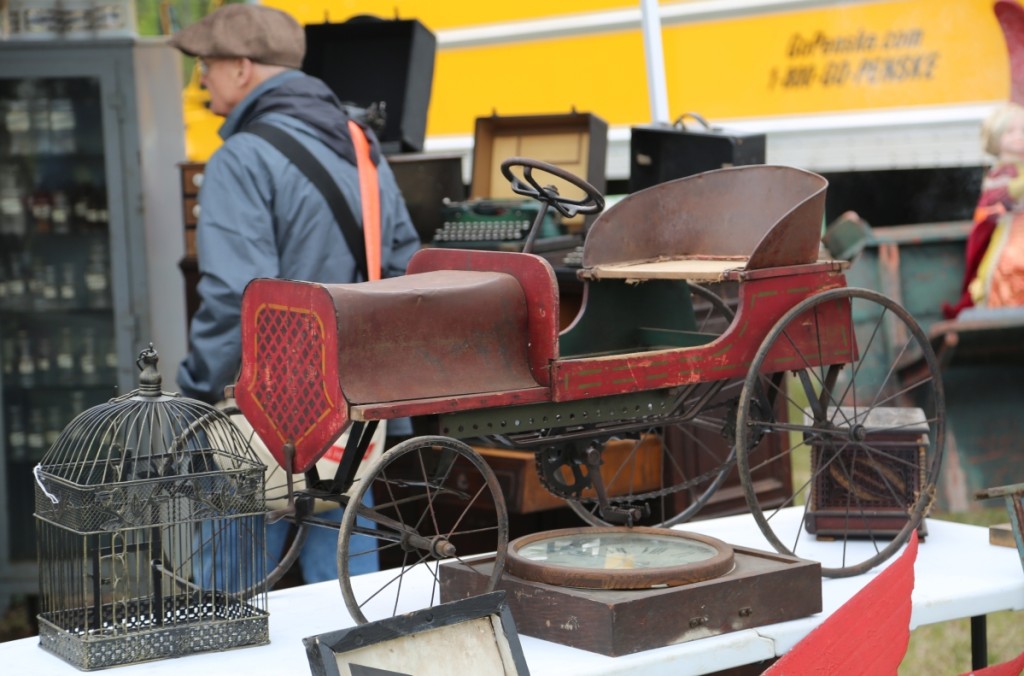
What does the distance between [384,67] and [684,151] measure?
1.50 metres

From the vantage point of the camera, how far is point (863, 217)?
7.77 meters

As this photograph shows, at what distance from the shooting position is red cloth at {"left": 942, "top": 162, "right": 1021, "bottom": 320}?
5824mm

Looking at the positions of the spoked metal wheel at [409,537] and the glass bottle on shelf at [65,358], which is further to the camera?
the glass bottle on shelf at [65,358]

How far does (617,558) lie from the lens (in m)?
2.41

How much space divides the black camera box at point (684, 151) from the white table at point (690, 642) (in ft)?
4.51

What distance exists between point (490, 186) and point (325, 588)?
2.35 m

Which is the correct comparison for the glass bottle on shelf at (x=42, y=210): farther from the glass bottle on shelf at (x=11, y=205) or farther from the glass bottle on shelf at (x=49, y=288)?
the glass bottle on shelf at (x=49, y=288)

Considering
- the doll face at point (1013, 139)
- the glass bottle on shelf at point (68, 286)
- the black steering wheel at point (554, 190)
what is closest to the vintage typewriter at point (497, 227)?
the black steering wheel at point (554, 190)

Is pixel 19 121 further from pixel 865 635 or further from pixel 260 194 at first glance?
pixel 865 635

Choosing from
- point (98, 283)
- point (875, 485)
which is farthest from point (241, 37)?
point (98, 283)

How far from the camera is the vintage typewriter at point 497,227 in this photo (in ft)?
13.9

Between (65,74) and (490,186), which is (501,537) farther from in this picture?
(65,74)

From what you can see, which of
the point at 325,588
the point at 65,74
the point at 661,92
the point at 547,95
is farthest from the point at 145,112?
the point at 325,588

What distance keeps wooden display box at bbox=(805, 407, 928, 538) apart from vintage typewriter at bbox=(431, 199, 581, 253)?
1.43 meters
